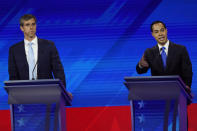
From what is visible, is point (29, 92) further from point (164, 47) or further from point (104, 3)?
point (104, 3)

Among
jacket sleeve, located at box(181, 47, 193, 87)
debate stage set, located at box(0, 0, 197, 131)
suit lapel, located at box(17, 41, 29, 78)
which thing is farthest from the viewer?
debate stage set, located at box(0, 0, 197, 131)

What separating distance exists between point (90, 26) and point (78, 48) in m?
0.31

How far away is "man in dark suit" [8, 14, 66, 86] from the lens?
4.75 meters

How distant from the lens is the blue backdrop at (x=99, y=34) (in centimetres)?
617

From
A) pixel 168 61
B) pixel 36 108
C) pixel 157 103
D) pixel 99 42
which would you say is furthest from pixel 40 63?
pixel 99 42

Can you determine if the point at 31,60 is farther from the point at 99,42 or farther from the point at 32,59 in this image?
the point at 99,42

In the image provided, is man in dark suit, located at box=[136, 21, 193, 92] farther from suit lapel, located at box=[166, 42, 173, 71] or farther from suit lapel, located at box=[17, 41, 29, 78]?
suit lapel, located at box=[17, 41, 29, 78]

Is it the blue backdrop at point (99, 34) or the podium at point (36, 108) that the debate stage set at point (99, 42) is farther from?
the podium at point (36, 108)

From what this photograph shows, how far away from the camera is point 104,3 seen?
6246 mm

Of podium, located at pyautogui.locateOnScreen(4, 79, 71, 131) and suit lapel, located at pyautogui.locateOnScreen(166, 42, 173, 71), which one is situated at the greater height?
suit lapel, located at pyautogui.locateOnScreen(166, 42, 173, 71)

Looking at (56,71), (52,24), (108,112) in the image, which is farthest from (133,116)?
(52,24)

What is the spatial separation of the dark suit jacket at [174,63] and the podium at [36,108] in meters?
1.06

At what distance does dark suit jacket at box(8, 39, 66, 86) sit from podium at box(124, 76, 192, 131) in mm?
1031

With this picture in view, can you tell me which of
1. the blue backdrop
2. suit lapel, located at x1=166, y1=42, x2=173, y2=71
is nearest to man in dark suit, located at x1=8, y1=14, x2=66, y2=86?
suit lapel, located at x1=166, y1=42, x2=173, y2=71
